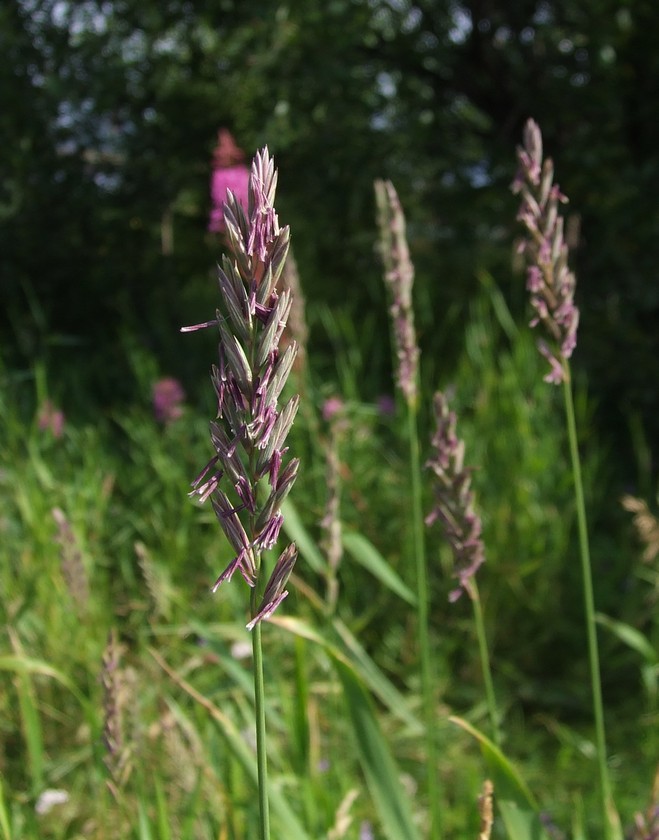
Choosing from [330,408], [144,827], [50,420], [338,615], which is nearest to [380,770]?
[144,827]

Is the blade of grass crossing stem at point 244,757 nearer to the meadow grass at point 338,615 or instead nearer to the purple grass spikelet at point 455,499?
the meadow grass at point 338,615

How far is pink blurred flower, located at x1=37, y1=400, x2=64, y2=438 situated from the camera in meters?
3.14

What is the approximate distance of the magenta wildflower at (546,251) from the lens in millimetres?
1059

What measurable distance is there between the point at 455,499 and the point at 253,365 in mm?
545

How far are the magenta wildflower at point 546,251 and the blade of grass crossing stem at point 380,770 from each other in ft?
1.51

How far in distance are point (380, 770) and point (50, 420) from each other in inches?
94.5

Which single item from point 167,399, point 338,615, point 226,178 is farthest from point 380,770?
point 167,399

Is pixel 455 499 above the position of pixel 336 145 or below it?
above

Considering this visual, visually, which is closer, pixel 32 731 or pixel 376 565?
pixel 32 731

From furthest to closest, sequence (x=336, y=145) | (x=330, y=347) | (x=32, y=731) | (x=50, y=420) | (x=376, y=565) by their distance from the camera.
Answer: (x=330, y=347)
(x=336, y=145)
(x=50, y=420)
(x=376, y=565)
(x=32, y=731)

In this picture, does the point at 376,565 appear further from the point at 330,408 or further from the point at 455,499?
the point at 330,408

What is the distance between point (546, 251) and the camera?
1062mm

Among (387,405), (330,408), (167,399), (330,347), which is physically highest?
(330,408)

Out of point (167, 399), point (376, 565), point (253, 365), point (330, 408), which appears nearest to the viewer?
point (253, 365)
